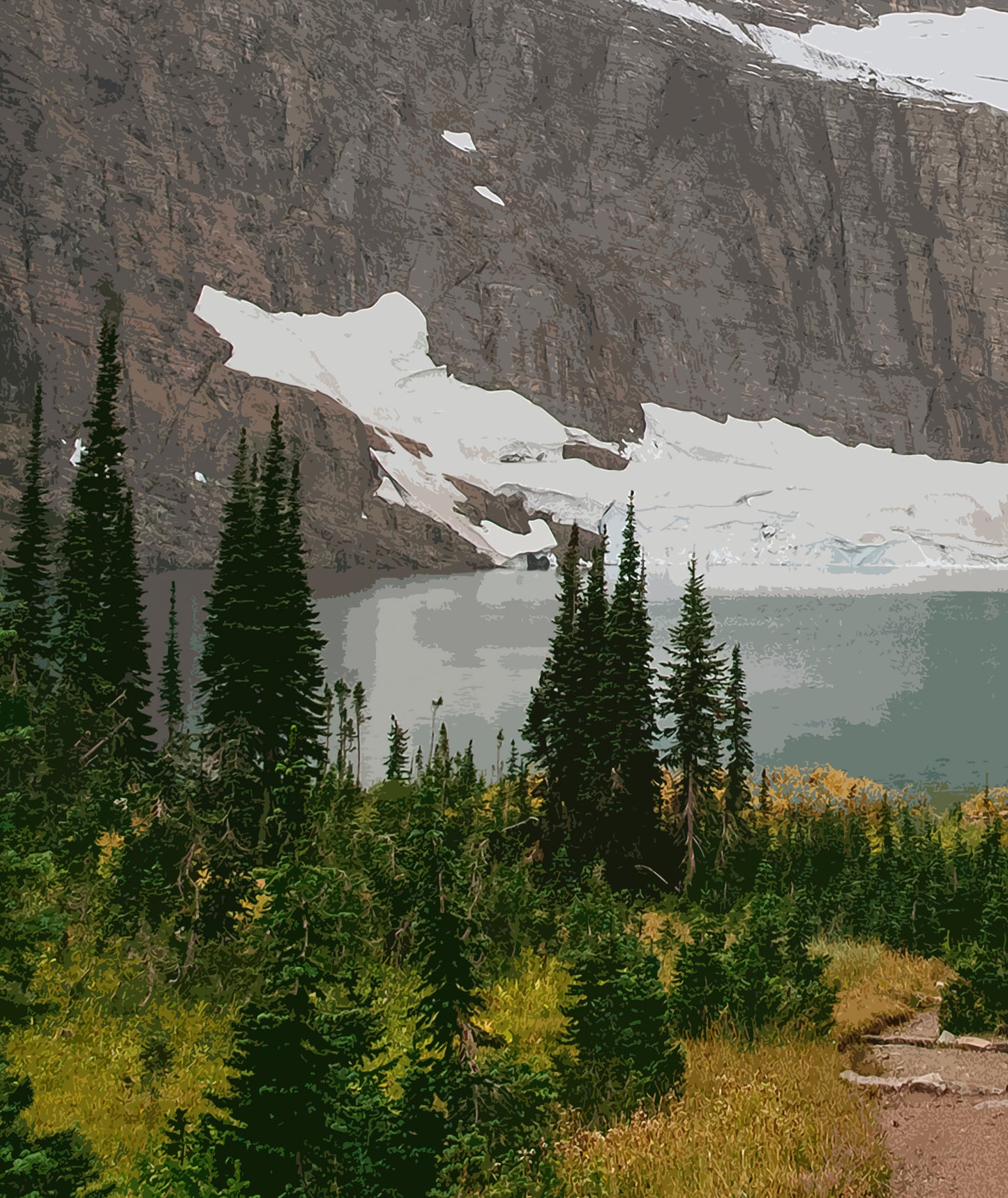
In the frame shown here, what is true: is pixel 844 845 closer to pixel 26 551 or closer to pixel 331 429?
pixel 26 551

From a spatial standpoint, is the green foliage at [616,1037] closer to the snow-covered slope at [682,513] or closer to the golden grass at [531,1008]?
the golden grass at [531,1008]

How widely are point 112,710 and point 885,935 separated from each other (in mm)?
13959

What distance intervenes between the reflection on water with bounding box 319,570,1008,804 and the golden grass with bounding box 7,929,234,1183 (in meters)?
31.7

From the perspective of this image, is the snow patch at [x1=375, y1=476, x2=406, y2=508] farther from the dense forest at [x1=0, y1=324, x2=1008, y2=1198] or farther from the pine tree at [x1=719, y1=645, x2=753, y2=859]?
the pine tree at [x1=719, y1=645, x2=753, y2=859]

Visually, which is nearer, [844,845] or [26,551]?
[844,845]

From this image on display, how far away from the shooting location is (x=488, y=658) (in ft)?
211

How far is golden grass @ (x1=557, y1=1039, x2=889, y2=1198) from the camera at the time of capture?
5461 mm

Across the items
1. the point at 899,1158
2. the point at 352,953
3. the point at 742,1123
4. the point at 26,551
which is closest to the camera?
the point at 899,1158

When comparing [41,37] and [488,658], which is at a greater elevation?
[41,37]

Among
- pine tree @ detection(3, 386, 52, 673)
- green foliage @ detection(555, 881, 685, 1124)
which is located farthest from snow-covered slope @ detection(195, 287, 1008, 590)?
green foliage @ detection(555, 881, 685, 1124)

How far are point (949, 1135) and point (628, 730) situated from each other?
1396cm

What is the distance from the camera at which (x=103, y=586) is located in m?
21.4

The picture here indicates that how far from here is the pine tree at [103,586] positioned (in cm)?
1961

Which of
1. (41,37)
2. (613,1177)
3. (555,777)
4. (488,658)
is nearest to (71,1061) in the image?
(613,1177)
